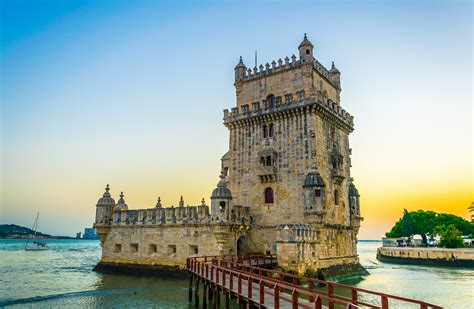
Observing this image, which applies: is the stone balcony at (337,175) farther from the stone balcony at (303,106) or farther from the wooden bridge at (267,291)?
the wooden bridge at (267,291)

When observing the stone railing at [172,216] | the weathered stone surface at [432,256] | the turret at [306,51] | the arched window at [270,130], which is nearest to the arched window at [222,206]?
the stone railing at [172,216]

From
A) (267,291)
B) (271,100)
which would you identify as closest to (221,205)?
(271,100)

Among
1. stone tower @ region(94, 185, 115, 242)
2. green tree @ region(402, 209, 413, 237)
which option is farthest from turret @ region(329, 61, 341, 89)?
green tree @ region(402, 209, 413, 237)

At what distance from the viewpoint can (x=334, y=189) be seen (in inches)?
1278

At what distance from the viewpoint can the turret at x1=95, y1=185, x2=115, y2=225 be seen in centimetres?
3806

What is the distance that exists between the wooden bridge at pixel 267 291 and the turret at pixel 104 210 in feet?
52.8

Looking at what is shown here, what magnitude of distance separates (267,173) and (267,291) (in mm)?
16511

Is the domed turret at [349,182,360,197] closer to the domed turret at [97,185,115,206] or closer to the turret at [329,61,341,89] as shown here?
the turret at [329,61,341,89]

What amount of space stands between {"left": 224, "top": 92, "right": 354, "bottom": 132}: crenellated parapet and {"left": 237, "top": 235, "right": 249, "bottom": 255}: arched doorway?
34.8ft

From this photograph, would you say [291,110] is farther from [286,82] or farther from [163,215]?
[163,215]

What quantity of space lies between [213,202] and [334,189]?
35.4 ft

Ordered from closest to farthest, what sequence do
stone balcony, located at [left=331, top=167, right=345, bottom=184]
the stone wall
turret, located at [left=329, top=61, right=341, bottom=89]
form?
the stone wall → stone balcony, located at [left=331, top=167, right=345, bottom=184] → turret, located at [left=329, top=61, right=341, bottom=89]

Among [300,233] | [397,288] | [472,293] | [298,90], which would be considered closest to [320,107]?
[298,90]

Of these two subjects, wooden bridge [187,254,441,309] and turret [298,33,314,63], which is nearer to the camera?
wooden bridge [187,254,441,309]
